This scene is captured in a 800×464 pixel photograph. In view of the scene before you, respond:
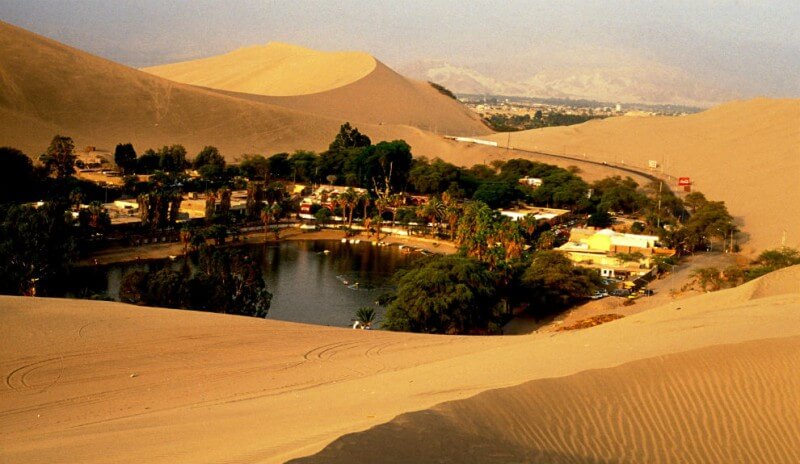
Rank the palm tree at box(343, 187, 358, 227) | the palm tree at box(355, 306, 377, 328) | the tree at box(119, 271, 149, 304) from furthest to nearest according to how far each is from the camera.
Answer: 1. the palm tree at box(343, 187, 358, 227)
2. the palm tree at box(355, 306, 377, 328)
3. the tree at box(119, 271, 149, 304)

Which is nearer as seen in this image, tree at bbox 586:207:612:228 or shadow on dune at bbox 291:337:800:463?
shadow on dune at bbox 291:337:800:463

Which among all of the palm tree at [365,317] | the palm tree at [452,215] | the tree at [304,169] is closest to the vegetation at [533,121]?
the tree at [304,169]

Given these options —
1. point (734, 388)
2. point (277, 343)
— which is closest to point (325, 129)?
point (277, 343)

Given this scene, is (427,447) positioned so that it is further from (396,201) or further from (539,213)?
(396,201)

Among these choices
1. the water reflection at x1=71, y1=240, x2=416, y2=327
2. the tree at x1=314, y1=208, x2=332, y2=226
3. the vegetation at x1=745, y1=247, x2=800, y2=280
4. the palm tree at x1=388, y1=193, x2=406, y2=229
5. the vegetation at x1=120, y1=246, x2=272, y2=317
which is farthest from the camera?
the palm tree at x1=388, y1=193, x2=406, y2=229

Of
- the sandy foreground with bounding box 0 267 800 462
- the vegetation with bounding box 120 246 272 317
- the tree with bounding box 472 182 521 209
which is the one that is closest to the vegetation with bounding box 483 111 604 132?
the tree with bounding box 472 182 521 209

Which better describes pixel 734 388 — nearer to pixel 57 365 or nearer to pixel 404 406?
pixel 404 406

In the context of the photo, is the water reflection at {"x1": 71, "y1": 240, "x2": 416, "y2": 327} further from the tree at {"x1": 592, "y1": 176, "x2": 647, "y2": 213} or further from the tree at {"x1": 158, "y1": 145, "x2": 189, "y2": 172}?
the tree at {"x1": 158, "y1": 145, "x2": 189, "y2": 172}

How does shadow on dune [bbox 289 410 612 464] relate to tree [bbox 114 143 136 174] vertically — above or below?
below
